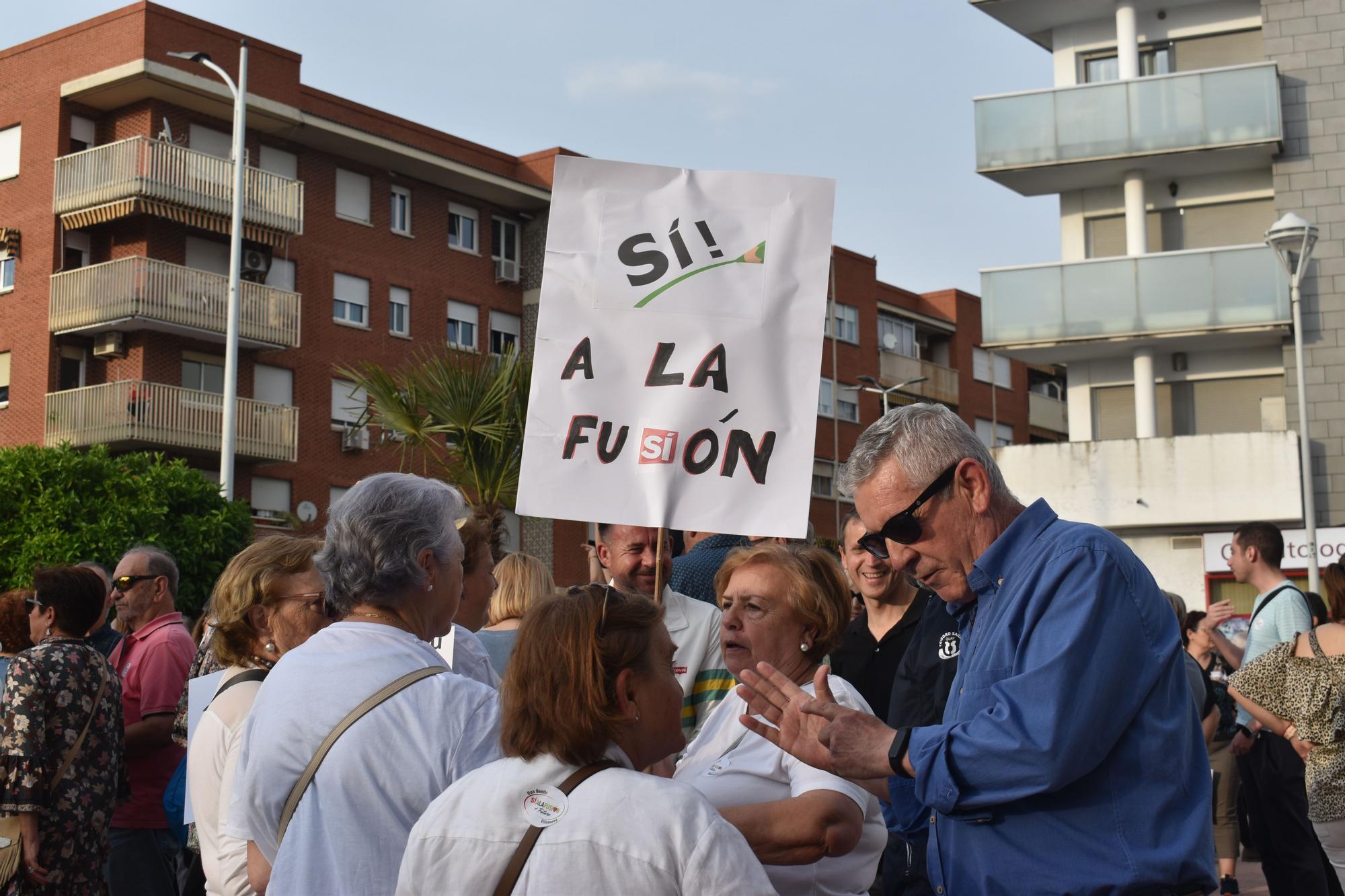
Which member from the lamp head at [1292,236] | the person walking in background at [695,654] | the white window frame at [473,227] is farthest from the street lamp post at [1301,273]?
the white window frame at [473,227]

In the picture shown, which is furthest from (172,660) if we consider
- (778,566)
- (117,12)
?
(117,12)

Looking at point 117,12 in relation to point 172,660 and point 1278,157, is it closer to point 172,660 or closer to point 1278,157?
point 1278,157

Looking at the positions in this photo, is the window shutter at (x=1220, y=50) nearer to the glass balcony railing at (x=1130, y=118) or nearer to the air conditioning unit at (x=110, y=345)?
the glass balcony railing at (x=1130, y=118)

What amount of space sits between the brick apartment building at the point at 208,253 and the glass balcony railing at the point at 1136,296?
604 inches

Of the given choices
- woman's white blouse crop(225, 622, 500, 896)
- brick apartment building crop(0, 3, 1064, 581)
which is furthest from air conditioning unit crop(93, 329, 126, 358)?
woman's white blouse crop(225, 622, 500, 896)

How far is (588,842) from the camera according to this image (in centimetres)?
282

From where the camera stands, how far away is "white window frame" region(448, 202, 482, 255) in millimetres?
40188

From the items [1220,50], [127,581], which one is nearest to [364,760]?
[127,581]

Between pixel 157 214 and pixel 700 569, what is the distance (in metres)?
28.6

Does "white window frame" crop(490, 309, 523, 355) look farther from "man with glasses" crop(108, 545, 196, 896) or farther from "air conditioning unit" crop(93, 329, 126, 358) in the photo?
"man with glasses" crop(108, 545, 196, 896)

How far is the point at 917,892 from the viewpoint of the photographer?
183 inches

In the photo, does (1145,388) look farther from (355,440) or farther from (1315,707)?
(1315,707)

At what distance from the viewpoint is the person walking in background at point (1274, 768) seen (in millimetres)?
8477

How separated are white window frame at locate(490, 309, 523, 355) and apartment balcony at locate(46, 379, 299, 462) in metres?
8.61
